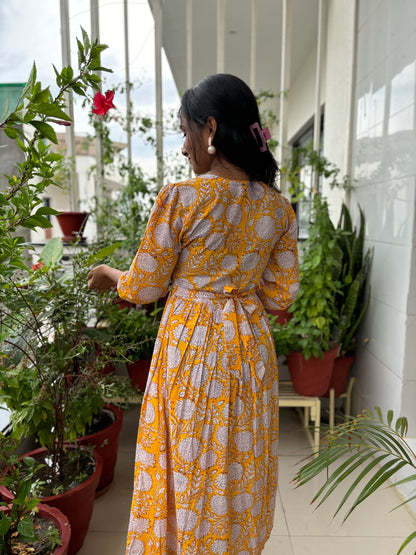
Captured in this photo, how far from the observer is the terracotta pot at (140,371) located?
2271mm

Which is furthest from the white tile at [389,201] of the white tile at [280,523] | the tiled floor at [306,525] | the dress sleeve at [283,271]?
the white tile at [280,523]

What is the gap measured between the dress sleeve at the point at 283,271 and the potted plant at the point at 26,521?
2.70ft

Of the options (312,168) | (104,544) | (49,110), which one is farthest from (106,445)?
(312,168)

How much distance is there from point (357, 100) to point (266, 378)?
1.95 m

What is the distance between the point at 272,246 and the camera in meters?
1.26

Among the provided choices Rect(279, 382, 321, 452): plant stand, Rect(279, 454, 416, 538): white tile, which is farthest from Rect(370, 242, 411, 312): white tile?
Rect(279, 454, 416, 538): white tile

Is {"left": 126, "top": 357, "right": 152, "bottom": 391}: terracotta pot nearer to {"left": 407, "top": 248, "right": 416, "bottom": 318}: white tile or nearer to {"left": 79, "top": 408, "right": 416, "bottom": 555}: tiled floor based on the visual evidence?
{"left": 79, "top": 408, "right": 416, "bottom": 555}: tiled floor

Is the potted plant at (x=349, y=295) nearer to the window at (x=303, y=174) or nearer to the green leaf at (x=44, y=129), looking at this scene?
the window at (x=303, y=174)

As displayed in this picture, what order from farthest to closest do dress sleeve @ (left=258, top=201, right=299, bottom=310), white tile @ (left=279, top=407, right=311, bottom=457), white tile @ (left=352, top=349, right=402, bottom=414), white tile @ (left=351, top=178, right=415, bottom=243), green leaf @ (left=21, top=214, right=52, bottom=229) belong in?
white tile @ (left=279, top=407, right=311, bottom=457) → white tile @ (left=352, top=349, right=402, bottom=414) → white tile @ (left=351, top=178, right=415, bottom=243) → dress sleeve @ (left=258, top=201, right=299, bottom=310) → green leaf @ (left=21, top=214, right=52, bottom=229)

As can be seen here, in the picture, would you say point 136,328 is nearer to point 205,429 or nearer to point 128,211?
point 128,211

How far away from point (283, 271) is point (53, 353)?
0.77 metres

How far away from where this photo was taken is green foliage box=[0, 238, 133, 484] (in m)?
1.42

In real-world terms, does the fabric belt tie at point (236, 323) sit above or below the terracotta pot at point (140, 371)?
above

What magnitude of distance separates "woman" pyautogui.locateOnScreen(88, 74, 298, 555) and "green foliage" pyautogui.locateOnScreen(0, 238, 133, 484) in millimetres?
257
